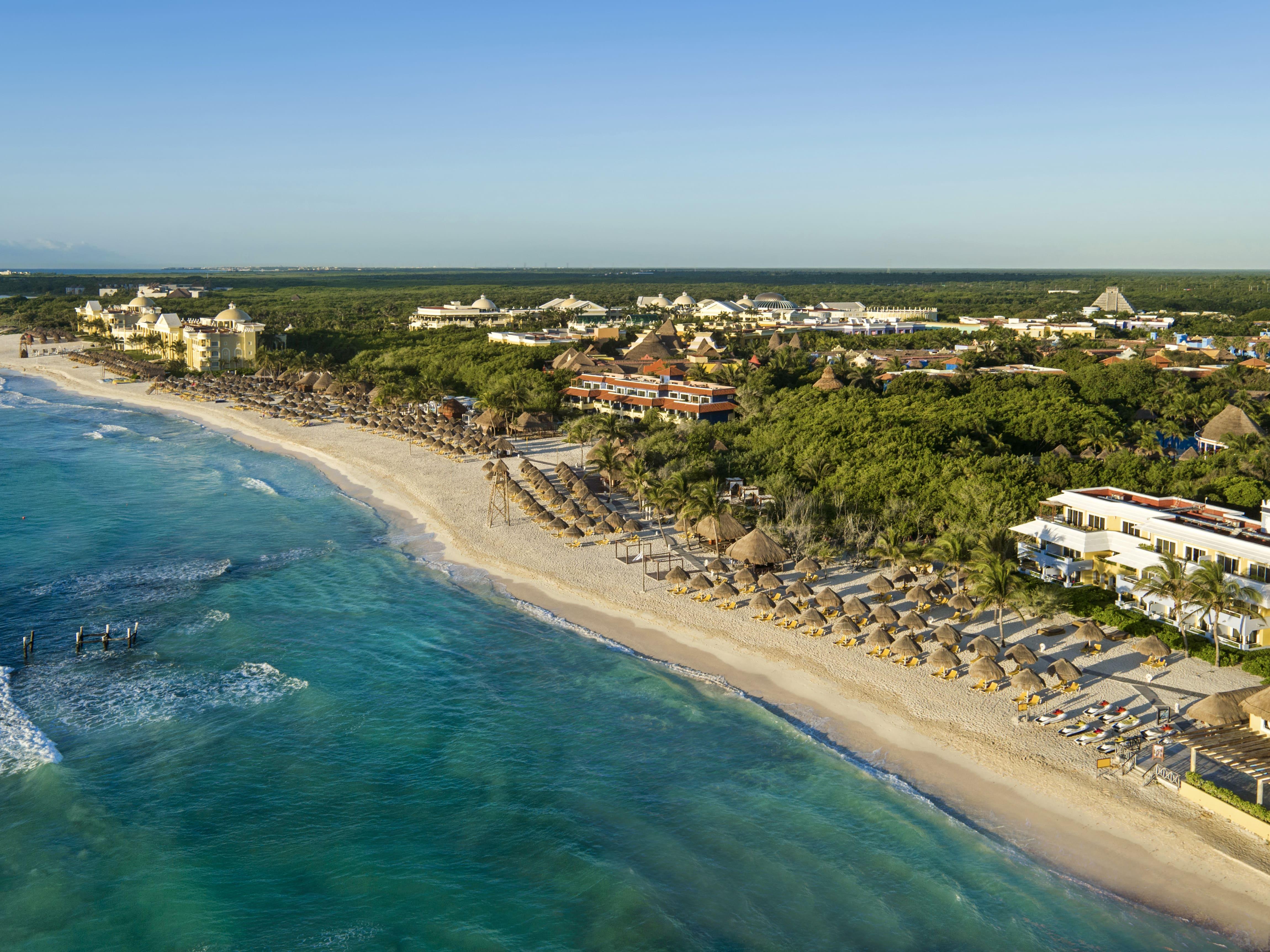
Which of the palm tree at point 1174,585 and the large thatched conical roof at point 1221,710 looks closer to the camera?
the large thatched conical roof at point 1221,710

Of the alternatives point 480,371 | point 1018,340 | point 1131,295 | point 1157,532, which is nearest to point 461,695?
point 1157,532

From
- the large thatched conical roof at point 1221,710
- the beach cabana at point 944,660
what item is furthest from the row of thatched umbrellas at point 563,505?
the large thatched conical roof at point 1221,710

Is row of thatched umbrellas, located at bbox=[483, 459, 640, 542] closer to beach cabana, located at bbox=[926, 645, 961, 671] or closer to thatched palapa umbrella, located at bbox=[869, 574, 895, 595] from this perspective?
thatched palapa umbrella, located at bbox=[869, 574, 895, 595]

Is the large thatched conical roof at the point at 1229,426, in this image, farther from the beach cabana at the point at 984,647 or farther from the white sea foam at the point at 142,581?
the white sea foam at the point at 142,581

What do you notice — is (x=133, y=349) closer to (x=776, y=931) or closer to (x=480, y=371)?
(x=480, y=371)

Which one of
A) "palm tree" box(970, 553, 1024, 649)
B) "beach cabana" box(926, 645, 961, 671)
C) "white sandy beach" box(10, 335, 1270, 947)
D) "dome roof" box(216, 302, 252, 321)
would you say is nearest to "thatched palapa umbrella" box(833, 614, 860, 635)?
"white sandy beach" box(10, 335, 1270, 947)

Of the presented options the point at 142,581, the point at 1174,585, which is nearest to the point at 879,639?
the point at 1174,585

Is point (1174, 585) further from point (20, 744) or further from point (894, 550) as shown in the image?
point (20, 744)
